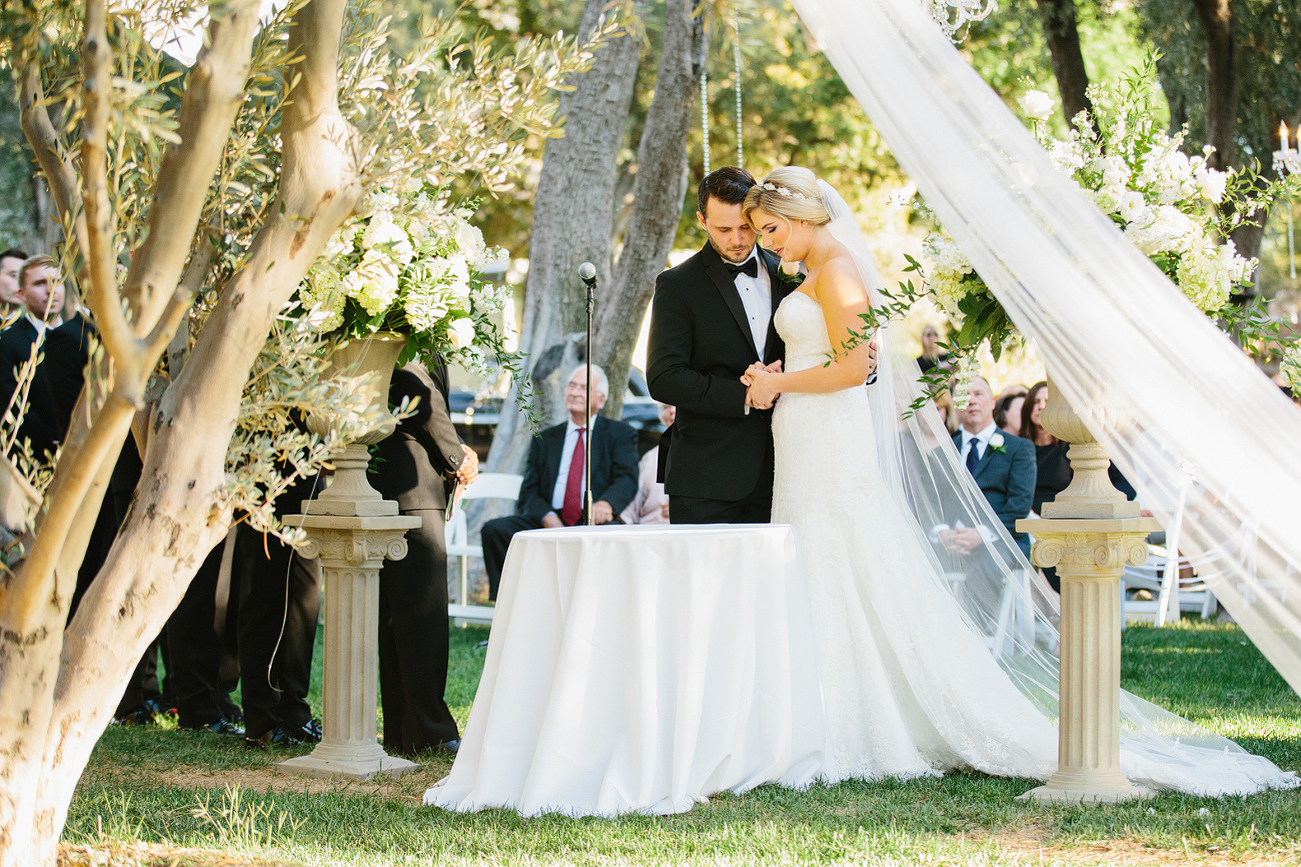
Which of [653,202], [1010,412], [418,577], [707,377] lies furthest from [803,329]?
[653,202]

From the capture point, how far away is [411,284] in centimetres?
478

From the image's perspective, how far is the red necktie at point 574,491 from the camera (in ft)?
30.9

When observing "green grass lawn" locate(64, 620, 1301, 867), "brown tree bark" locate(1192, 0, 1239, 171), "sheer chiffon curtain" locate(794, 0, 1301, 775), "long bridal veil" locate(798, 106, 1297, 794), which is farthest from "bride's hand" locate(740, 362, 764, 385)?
"brown tree bark" locate(1192, 0, 1239, 171)

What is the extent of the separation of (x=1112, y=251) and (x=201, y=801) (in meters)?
3.40

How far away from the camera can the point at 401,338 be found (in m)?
4.95

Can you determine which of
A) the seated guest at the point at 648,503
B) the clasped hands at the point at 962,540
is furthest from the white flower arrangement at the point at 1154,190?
the seated guest at the point at 648,503

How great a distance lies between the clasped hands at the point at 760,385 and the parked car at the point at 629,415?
7.10 m

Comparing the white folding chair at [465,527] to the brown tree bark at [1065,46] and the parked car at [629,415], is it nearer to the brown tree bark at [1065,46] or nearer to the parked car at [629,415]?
the parked car at [629,415]

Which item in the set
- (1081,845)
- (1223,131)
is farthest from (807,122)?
(1081,845)

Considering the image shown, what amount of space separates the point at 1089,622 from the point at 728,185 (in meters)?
2.21

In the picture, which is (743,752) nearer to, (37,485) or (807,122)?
(37,485)

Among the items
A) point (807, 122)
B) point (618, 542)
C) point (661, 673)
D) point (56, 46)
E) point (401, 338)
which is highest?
point (807, 122)

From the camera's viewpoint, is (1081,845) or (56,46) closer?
(56,46)

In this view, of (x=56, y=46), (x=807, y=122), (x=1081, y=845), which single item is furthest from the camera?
(x=807, y=122)
